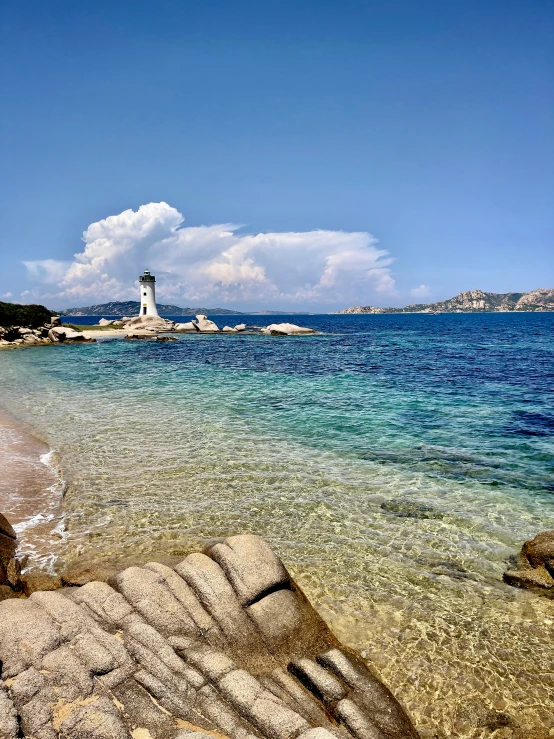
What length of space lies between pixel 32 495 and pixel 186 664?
10001mm

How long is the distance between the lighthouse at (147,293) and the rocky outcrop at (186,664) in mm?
101683

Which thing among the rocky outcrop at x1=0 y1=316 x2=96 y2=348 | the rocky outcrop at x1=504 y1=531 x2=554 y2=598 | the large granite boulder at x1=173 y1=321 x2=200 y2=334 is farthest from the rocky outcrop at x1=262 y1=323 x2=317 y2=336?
the rocky outcrop at x1=504 y1=531 x2=554 y2=598

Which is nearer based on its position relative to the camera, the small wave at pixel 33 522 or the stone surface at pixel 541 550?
the stone surface at pixel 541 550

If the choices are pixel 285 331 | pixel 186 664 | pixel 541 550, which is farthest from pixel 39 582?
pixel 285 331

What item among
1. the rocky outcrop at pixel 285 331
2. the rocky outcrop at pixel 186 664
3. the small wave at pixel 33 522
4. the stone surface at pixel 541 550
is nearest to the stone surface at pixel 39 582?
the rocky outcrop at pixel 186 664

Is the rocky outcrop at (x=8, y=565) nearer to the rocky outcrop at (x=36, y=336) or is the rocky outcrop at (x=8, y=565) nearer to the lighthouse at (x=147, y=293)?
the rocky outcrop at (x=36, y=336)

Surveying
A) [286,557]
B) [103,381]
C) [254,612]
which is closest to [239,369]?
[103,381]

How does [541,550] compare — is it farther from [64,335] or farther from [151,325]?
[151,325]

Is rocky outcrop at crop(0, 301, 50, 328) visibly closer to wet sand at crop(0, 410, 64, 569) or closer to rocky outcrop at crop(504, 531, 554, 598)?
wet sand at crop(0, 410, 64, 569)

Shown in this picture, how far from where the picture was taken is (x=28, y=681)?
5.06m

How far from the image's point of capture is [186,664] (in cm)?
593

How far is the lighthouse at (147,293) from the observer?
102312mm

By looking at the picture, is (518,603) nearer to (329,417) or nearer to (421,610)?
(421,610)

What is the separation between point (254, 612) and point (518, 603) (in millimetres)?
5475
